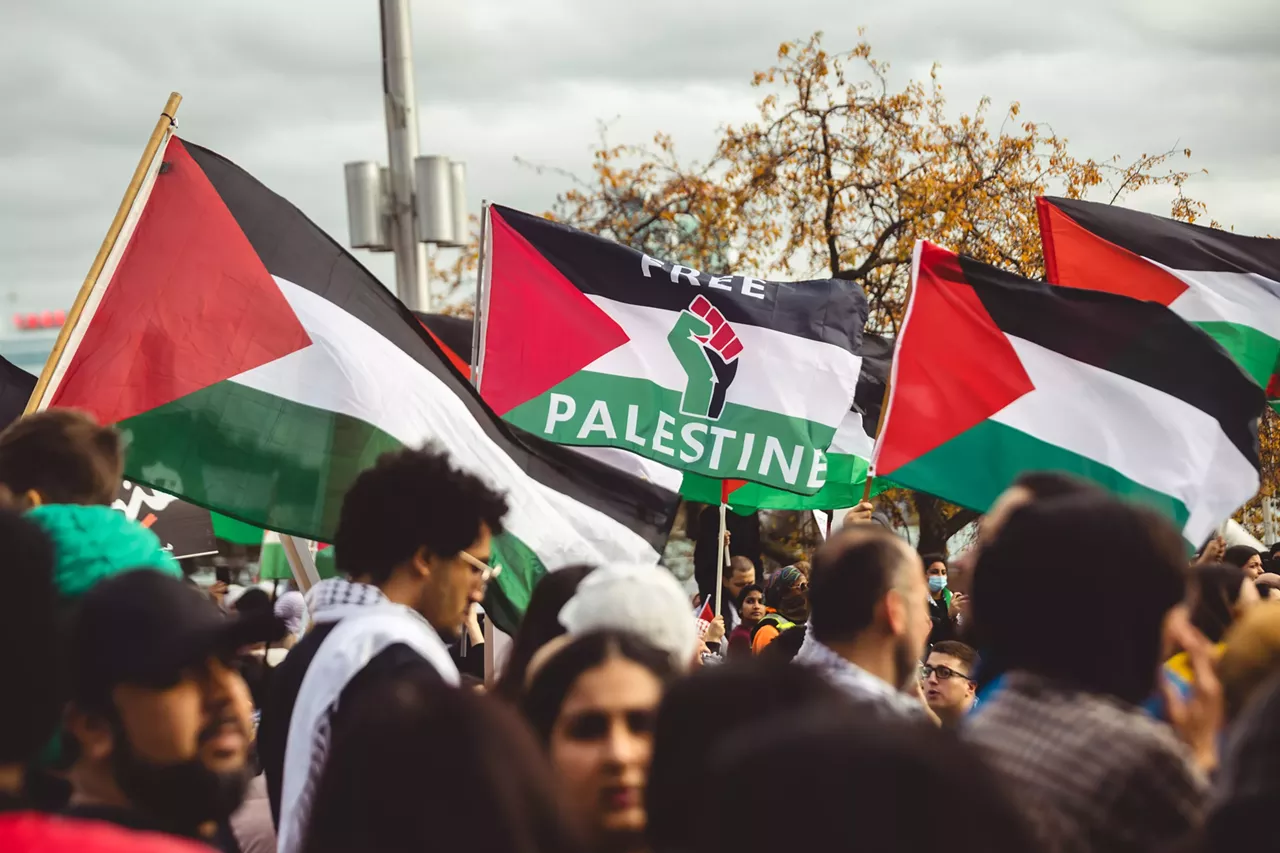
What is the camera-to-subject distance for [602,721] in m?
2.95

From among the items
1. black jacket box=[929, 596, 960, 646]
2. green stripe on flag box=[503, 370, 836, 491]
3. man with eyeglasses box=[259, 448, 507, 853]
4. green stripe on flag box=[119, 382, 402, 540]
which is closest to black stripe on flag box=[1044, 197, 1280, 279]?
green stripe on flag box=[503, 370, 836, 491]

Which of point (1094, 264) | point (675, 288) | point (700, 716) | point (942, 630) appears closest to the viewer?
point (700, 716)

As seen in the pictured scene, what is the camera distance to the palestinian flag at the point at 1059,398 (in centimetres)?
644

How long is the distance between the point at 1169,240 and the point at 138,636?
7214mm

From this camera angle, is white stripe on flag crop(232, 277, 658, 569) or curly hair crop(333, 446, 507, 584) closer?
curly hair crop(333, 446, 507, 584)

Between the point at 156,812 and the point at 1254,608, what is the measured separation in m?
2.18

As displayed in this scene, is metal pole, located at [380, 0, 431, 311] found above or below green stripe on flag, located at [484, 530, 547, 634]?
above

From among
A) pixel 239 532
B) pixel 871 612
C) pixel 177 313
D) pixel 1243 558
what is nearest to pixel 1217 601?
pixel 871 612

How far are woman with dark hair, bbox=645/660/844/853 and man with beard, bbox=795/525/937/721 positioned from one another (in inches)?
51.7

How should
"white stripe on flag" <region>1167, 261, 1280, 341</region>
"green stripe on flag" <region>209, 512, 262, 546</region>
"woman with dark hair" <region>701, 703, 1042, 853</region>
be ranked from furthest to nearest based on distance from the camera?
1. "green stripe on flag" <region>209, 512, 262, 546</region>
2. "white stripe on flag" <region>1167, 261, 1280, 341</region>
3. "woman with dark hair" <region>701, 703, 1042, 853</region>

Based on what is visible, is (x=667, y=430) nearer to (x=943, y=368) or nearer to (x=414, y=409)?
(x=943, y=368)

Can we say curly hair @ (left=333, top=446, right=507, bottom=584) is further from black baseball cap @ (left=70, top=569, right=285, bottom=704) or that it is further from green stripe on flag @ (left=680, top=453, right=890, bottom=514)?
green stripe on flag @ (left=680, top=453, right=890, bottom=514)

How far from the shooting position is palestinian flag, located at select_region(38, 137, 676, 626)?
545cm

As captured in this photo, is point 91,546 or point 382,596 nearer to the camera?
point 91,546
